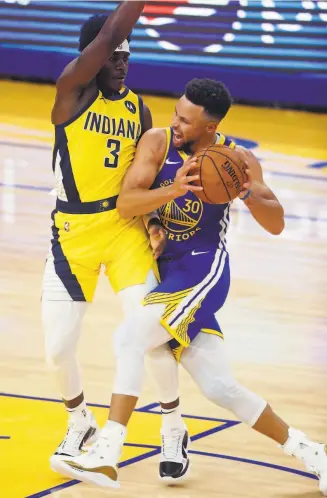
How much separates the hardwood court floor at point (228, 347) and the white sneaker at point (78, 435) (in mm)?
128

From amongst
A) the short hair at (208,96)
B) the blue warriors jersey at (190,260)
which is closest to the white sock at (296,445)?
the blue warriors jersey at (190,260)

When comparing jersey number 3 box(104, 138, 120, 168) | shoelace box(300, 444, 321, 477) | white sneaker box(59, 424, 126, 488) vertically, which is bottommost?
shoelace box(300, 444, 321, 477)

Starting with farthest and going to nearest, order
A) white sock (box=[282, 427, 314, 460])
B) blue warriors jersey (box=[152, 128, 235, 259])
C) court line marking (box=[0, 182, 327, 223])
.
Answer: court line marking (box=[0, 182, 327, 223]) → white sock (box=[282, 427, 314, 460]) → blue warriors jersey (box=[152, 128, 235, 259])

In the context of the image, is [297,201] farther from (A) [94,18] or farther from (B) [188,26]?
(A) [94,18]

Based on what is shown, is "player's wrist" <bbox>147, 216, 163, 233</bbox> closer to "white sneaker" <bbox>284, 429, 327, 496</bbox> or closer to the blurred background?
"white sneaker" <bbox>284, 429, 327, 496</bbox>

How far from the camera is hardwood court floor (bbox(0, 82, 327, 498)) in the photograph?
5.00 m

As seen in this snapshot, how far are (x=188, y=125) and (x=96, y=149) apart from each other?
45 centimetres

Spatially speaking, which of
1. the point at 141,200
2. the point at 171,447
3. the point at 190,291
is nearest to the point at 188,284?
the point at 190,291

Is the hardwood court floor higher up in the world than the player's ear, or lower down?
lower down

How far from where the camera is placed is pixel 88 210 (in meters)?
4.91

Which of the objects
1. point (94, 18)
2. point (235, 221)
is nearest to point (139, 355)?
point (94, 18)

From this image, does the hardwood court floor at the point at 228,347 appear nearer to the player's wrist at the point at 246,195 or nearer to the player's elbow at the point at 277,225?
the player's elbow at the point at 277,225

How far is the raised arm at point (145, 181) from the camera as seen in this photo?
4586mm

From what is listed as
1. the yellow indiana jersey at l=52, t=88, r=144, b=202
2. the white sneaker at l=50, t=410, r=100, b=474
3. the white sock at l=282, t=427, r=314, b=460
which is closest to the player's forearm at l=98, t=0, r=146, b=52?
the yellow indiana jersey at l=52, t=88, r=144, b=202
